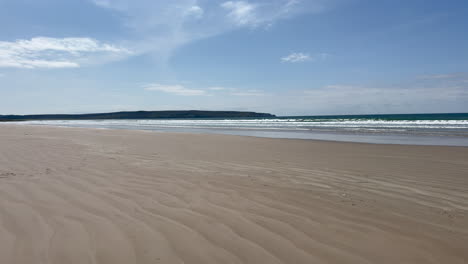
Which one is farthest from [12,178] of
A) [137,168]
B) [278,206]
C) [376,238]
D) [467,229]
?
[467,229]

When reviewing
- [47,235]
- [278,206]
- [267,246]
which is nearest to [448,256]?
[267,246]

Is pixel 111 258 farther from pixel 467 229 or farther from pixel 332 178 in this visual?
pixel 332 178

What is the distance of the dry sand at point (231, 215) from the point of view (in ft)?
8.01

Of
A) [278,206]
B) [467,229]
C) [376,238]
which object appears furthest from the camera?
[278,206]

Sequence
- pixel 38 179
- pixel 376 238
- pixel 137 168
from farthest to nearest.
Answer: pixel 137 168, pixel 38 179, pixel 376 238

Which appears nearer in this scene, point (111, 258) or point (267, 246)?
point (111, 258)

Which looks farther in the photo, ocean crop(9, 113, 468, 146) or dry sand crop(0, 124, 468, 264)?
ocean crop(9, 113, 468, 146)

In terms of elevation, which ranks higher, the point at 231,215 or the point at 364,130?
the point at 364,130

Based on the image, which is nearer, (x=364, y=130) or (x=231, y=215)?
(x=231, y=215)

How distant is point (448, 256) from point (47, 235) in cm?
346

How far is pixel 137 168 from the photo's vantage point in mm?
6160

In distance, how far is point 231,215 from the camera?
3297 mm

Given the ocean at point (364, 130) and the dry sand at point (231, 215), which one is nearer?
the dry sand at point (231, 215)

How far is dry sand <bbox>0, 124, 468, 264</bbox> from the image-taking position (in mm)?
2441
